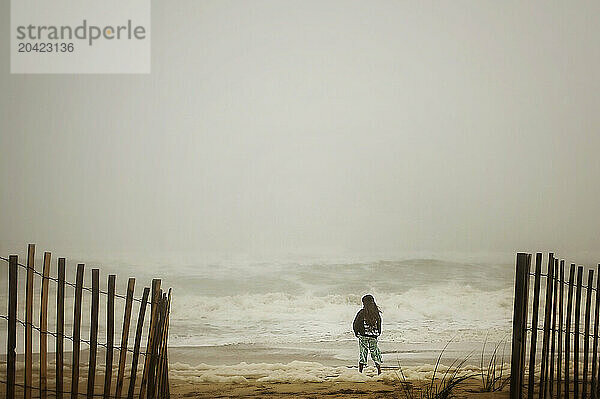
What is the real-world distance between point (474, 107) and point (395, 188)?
Result: 58 cm

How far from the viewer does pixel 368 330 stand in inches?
153

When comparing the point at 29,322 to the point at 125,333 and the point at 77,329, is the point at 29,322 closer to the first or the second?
the point at 77,329

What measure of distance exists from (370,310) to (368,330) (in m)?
0.10

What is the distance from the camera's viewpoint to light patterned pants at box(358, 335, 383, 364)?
3.88 metres

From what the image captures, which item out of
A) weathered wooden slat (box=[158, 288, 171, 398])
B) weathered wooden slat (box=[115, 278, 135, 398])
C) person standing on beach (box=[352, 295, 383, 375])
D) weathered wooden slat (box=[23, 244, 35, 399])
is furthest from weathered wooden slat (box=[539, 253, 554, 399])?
weathered wooden slat (box=[23, 244, 35, 399])

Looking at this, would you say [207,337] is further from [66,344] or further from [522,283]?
[522,283]

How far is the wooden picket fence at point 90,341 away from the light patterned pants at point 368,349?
0.96 meters

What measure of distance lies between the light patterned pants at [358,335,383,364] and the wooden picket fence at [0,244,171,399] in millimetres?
955

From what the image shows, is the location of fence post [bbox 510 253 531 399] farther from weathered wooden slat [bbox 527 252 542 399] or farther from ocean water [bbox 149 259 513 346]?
ocean water [bbox 149 259 513 346]

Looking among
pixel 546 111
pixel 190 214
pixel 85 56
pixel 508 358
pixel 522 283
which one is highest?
pixel 85 56

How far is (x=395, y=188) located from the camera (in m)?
3.96

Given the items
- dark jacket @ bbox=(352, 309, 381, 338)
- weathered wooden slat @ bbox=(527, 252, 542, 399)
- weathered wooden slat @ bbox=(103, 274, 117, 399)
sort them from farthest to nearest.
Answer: dark jacket @ bbox=(352, 309, 381, 338) → weathered wooden slat @ bbox=(527, 252, 542, 399) → weathered wooden slat @ bbox=(103, 274, 117, 399)

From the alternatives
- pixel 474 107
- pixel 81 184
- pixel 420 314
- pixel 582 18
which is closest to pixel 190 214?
pixel 81 184

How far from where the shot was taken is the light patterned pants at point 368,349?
3881 millimetres
